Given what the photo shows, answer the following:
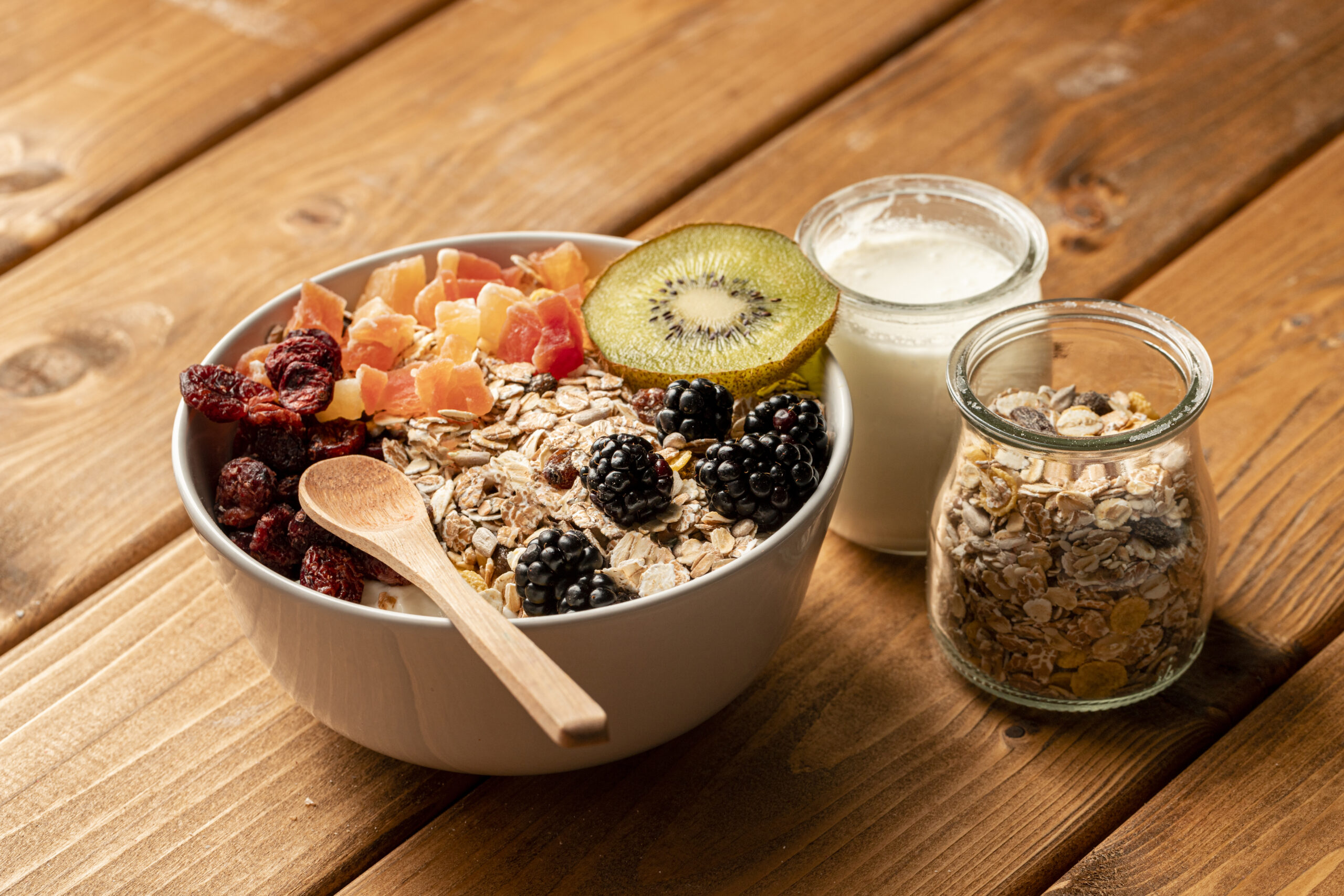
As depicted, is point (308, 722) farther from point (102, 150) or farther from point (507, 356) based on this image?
point (102, 150)

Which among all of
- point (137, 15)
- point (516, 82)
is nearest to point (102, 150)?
point (137, 15)

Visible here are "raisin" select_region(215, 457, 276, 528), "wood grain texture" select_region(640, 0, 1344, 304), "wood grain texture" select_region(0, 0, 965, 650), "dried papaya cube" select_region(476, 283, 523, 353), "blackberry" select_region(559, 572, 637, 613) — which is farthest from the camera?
"wood grain texture" select_region(640, 0, 1344, 304)

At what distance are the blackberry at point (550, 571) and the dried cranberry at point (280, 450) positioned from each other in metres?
0.21

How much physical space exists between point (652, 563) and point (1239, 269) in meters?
0.74

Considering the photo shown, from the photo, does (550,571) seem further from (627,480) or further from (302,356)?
(302,356)

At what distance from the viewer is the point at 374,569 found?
0.85 meters

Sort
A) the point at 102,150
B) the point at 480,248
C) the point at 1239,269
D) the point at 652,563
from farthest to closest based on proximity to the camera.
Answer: the point at 102,150 < the point at 1239,269 < the point at 480,248 < the point at 652,563

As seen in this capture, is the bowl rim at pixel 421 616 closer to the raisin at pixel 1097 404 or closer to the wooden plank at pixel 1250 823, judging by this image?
the raisin at pixel 1097 404

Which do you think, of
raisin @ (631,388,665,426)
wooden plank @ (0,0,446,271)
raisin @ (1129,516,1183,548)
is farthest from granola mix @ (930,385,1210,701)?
wooden plank @ (0,0,446,271)

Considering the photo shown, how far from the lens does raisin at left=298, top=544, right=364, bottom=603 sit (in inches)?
31.9

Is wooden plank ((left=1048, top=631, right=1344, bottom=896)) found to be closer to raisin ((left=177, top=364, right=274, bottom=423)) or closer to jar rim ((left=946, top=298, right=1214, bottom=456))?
jar rim ((left=946, top=298, right=1214, bottom=456))

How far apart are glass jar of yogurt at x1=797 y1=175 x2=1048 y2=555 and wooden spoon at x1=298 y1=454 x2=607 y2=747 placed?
354 millimetres

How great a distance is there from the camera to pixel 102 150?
1451 mm

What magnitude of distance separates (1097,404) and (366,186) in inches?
33.1
